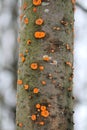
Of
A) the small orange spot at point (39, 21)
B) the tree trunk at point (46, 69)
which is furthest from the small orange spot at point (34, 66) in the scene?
the small orange spot at point (39, 21)

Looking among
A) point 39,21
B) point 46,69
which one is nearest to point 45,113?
point 46,69

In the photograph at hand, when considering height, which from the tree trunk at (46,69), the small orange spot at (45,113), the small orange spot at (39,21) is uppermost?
the small orange spot at (39,21)

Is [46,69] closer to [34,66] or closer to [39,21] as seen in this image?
[34,66]

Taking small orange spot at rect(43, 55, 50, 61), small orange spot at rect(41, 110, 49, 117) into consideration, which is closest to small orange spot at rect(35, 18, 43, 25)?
small orange spot at rect(43, 55, 50, 61)

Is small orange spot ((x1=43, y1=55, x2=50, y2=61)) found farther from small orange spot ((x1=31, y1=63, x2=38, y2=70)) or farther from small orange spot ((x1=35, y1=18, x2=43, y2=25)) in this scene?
small orange spot ((x1=35, y1=18, x2=43, y2=25))

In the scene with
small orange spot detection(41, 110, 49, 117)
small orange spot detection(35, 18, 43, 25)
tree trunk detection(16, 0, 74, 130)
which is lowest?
small orange spot detection(41, 110, 49, 117)

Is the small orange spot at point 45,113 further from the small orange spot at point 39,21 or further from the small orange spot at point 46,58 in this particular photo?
the small orange spot at point 39,21

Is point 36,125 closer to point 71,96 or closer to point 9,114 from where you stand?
point 71,96

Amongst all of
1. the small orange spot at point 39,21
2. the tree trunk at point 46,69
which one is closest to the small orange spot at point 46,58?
Result: the tree trunk at point 46,69

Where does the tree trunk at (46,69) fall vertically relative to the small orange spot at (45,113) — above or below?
above
